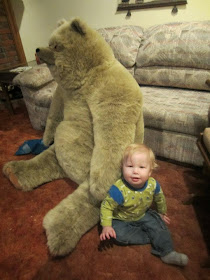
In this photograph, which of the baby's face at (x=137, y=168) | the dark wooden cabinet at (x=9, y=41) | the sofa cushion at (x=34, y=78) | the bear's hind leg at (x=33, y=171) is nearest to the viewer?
the baby's face at (x=137, y=168)

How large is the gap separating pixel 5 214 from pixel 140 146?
3.23ft

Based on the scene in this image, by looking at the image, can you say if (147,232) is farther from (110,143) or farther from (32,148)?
(32,148)

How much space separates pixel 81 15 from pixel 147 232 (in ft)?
9.11

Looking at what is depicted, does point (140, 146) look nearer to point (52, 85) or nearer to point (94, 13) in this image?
point (52, 85)

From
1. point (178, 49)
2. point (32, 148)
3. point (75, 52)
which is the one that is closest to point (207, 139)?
point (75, 52)

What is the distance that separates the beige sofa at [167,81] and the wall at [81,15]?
27 cm

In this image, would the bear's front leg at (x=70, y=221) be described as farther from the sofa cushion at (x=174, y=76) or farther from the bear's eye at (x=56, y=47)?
the sofa cushion at (x=174, y=76)

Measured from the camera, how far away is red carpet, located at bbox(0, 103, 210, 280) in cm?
98

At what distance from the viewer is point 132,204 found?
1.04 metres

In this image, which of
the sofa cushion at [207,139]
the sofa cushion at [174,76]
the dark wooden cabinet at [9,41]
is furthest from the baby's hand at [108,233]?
the dark wooden cabinet at [9,41]

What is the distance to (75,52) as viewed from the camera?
3.48 feet

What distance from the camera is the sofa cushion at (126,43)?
2.09 meters

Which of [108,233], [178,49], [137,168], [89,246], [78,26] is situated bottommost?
[89,246]

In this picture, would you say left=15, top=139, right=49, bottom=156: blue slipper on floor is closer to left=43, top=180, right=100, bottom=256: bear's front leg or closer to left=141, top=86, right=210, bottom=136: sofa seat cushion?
left=43, top=180, right=100, bottom=256: bear's front leg
